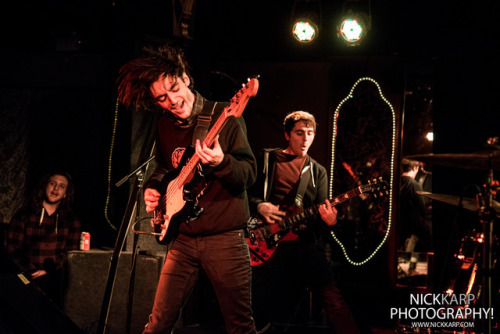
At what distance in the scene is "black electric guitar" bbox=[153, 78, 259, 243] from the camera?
2766mm

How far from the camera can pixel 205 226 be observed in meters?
2.82

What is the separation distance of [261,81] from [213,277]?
3518 millimetres

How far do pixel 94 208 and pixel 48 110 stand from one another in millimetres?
1197

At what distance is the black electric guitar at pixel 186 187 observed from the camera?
277 centimetres

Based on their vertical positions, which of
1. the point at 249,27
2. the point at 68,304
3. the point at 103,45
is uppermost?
the point at 249,27

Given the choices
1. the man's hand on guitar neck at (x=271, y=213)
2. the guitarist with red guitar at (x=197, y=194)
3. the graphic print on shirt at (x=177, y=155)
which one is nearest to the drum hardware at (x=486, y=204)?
the man's hand on guitar neck at (x=271, y=213)

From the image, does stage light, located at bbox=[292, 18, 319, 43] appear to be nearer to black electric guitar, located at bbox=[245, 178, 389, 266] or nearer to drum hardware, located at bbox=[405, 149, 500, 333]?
black electric guitar, located at bbox=[245, 178, 389, 266]

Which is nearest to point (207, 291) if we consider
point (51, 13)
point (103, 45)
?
point (103, 45)

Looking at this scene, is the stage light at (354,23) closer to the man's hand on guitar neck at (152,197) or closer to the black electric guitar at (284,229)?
the black electric guitar at (284,229)

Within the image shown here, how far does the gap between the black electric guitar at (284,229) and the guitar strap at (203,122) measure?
1662mm

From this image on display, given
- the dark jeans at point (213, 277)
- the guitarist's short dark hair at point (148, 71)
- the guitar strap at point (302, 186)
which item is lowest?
the dark jeans at point (213, 277)

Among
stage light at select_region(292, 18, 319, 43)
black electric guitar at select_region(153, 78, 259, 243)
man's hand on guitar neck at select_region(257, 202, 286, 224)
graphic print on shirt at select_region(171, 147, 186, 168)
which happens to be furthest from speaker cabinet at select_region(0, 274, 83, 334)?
stage light at select_region(292, 18, 319, 43)

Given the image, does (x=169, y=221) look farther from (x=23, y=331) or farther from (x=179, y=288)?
(x=23, y=331)

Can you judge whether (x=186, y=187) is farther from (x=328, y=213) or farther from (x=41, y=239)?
(x=41, y=239)
